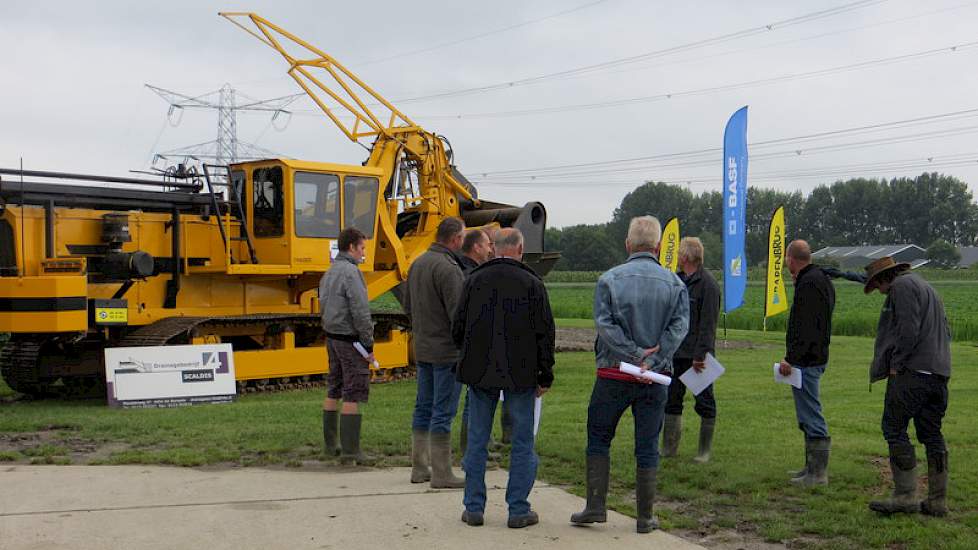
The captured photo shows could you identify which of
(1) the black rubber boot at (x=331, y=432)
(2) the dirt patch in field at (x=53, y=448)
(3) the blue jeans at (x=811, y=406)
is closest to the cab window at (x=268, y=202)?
(2) the dirt patch in field at (x=53, y=448)

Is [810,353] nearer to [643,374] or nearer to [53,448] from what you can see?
[643,374]

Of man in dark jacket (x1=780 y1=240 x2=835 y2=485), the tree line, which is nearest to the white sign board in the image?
man in dark jacket (x1=780 y1=240 x2=835 y2=485)

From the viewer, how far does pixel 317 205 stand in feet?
53.8

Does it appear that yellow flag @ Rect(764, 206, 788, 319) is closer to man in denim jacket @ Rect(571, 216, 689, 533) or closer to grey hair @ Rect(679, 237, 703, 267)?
grey hair @ Rect(679, 237, 703, 267)

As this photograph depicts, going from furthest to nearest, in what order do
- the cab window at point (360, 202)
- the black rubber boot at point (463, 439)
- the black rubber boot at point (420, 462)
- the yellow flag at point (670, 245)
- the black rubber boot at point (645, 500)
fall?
1. the yellow flag at point (670, 245)
2. the cab window at point (360, 202)
3. the black rubber boot at point (463, 439)
4. the black rubber boot at point (420, 462)
5. the black rubber boot at point (645, 500)

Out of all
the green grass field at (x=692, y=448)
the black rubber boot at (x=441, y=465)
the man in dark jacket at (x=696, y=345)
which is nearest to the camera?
the green grass field at (x=692, y=448)

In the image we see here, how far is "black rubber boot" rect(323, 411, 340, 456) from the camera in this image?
947cm


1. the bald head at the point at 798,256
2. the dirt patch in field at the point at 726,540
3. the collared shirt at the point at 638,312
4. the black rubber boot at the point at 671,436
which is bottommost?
the dirt patch in field at the point at 726,540

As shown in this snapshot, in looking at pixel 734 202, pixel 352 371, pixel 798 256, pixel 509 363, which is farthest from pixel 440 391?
pixel 734 202

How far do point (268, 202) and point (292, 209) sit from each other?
45cm

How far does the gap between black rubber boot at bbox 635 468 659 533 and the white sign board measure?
833 cm

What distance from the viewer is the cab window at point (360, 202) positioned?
1681cm

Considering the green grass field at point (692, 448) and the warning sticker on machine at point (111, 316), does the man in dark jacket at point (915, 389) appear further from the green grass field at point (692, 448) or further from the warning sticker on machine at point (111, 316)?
the warning sticker on machine at point (111, 316)

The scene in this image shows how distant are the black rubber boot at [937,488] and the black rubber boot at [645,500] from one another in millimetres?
2009
